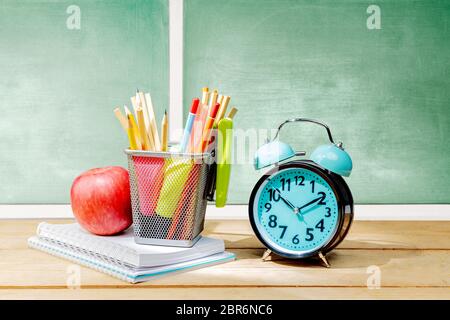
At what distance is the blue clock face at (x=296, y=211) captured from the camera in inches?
32.6

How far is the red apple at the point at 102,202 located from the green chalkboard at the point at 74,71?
1.12 feet

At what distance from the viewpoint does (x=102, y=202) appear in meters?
0.90

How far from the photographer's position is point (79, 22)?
1231 millimetres

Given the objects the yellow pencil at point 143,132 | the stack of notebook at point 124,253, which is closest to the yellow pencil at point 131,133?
the yellow pencil at point 143,132

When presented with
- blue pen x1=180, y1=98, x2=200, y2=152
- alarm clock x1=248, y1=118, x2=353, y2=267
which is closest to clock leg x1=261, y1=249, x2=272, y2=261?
alarm clock x1=248, y1=118, x2=353, y2=267

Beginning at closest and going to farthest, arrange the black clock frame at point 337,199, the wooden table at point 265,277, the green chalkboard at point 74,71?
1. the wooden table at point 265,277
2. the black clock frame at point 337,199
3. the green chalkboard at point 74,71

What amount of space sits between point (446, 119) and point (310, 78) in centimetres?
35

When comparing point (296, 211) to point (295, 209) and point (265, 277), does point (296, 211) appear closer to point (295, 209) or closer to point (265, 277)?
point (295, 209)

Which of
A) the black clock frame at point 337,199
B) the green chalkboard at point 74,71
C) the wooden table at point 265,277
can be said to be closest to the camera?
the wooden table at point 265,277

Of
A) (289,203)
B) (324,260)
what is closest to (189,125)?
(289,203)

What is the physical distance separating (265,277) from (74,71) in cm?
73

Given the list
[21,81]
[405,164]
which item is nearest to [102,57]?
[21,81]

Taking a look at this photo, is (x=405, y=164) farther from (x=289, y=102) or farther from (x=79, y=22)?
(x=79, y=22)

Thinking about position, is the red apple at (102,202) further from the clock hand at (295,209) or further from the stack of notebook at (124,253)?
the clock hand at (295,209)
